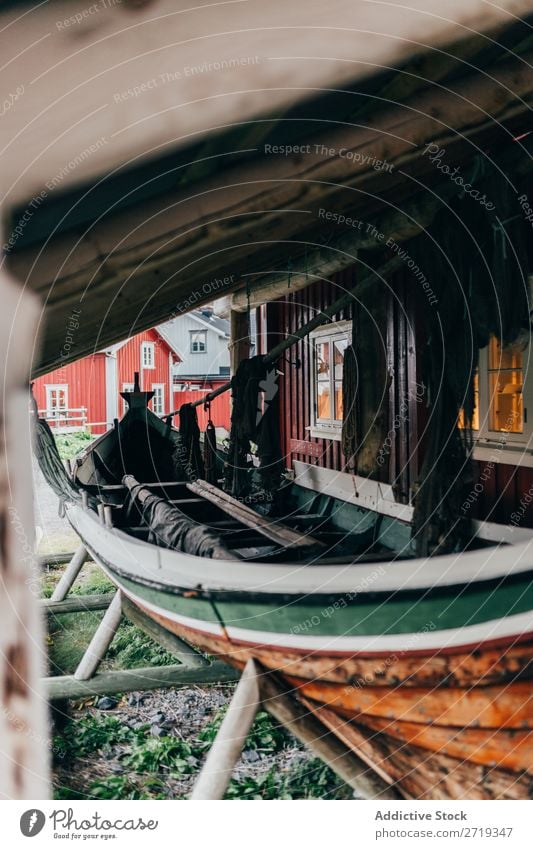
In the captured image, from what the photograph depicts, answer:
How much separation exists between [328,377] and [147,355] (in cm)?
207

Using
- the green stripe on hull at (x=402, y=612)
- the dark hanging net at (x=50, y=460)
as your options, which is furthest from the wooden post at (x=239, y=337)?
the green stripe on hull at (x=402, y=612)

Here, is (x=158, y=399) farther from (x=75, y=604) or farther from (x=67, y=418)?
(x=75, y=604)

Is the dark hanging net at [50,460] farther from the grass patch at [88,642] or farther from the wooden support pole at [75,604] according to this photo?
the grass patch at [88,642]

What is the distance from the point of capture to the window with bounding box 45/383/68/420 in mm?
4473

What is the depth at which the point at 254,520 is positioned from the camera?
393cm

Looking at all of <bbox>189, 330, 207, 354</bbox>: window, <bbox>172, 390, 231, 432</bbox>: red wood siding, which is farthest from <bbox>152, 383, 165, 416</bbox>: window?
<bbox>189, 330, 207, 354</bbox>: window

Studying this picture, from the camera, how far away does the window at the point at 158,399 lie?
702 cm

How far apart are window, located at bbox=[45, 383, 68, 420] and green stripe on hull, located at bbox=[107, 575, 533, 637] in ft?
9.60

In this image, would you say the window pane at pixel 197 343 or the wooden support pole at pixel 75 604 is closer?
the wooden support pole at pixel 75 604

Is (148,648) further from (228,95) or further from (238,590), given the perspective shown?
(228,95)

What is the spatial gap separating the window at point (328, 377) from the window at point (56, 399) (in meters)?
2.31

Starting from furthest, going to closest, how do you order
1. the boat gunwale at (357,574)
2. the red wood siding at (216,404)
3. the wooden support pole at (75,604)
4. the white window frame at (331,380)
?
1. the red wood siding at (216,404)
2. the white window frame at (331,380)
3. the wooden support pole at (75,604)
4. the boat gunwale at (357,574)

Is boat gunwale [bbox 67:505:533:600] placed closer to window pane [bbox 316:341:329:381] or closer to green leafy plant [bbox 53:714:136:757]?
green leafy plant [bbox 53:714:136:757]

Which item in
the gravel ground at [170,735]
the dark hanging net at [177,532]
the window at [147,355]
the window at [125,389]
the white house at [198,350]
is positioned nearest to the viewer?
the gravel ground at [170,735]
